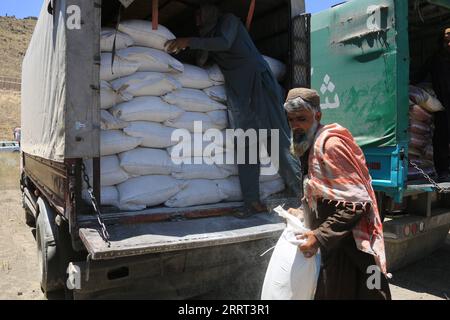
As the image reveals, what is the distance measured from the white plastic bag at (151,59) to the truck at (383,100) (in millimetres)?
2003

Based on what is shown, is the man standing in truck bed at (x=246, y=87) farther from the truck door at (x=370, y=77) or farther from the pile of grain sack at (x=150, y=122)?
the truck door at (x=370, y=77)

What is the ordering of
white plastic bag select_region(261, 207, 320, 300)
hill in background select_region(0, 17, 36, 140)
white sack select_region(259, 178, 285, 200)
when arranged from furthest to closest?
hill in background select_region(0, 17, 36, 140) < white sack select_region(259, 178, 285, 200) < white plastic bag select_region(261, 207, 320, 300)

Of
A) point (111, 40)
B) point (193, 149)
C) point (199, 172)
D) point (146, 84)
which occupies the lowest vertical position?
point (199, 172)

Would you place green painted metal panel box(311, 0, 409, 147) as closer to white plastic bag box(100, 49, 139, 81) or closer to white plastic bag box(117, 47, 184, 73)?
white plastic bag box(117, 47, 184, 73)

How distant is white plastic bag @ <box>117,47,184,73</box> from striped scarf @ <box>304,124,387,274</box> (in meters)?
1.50

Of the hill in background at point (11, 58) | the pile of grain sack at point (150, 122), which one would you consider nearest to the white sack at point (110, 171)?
the pile of grain sack at point (150, 122)


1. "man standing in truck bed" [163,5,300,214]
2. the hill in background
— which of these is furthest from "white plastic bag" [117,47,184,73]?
the hill in background

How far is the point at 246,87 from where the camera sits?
3.39 metres

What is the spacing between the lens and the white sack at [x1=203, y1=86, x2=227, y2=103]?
3.39m

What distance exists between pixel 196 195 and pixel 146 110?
0.72m

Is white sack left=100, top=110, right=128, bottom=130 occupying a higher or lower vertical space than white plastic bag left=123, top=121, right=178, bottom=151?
higher

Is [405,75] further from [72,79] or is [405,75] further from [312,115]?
[72,79]

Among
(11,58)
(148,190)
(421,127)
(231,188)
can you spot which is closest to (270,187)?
(231,188)

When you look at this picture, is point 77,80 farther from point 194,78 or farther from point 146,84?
point 194,78
